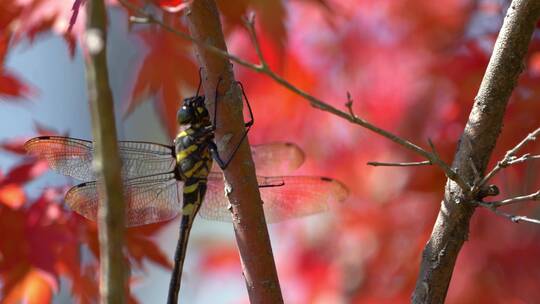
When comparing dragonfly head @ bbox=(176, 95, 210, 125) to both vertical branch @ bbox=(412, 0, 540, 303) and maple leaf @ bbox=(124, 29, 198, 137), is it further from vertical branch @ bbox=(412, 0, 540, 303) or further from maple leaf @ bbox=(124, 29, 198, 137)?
vertical branch @ bbox=(412, 0, 540, 303)

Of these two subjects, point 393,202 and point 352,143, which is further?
point 352,143

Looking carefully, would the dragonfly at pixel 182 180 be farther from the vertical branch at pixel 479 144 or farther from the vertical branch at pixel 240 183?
the vertical branch at pixel 479 144

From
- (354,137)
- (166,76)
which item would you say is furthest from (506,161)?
(354,137)

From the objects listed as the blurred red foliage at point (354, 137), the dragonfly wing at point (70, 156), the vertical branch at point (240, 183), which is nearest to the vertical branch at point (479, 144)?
the vertical branch at point (240, 183)

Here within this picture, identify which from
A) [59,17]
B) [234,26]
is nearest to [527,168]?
[234,26]

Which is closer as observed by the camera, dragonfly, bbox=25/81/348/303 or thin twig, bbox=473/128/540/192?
thin twig, bbox=473/128/540/192

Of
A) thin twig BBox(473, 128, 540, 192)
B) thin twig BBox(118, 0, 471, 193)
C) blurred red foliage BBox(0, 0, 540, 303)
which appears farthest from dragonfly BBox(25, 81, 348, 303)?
thin twig BBox(473, 128, 540, 192)

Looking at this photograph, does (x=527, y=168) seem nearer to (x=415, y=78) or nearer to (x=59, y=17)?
(x=415, y=78)
